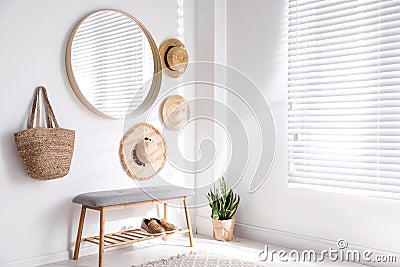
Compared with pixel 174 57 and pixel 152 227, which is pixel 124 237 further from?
pixel 174 57

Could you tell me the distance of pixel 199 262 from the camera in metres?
3.08

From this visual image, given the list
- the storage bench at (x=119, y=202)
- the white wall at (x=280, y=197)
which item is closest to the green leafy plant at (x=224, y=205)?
the white wall at (x=280, y=197)

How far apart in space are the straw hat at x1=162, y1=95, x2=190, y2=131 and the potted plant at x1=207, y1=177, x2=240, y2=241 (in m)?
0.66

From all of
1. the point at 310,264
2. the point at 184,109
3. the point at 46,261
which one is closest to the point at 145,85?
the point at 184,109

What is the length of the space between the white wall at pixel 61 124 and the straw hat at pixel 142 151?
0.06 metres

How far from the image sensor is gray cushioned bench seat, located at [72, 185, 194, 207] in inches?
Result: 117

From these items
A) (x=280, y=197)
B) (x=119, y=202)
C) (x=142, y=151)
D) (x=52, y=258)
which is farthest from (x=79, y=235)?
(x=280, y=197)

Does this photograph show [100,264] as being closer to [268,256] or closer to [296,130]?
[268,256]

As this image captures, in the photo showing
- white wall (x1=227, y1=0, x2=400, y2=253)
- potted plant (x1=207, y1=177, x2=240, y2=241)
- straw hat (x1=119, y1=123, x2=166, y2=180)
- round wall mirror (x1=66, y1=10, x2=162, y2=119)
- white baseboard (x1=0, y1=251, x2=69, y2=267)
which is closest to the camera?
white baseboard (x1=0, y1=251, x2=69, y2=267)

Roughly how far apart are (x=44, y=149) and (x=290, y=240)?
1.92m

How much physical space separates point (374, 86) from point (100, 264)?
2.13 metres

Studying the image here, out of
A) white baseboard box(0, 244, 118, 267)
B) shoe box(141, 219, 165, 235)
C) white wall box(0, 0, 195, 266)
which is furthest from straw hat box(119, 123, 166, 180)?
white baseboard box(0, 244, 118, 267)

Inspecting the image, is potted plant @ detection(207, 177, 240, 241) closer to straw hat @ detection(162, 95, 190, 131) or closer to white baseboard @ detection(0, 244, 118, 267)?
straw hat @ detection(162, 95, 190, 131)

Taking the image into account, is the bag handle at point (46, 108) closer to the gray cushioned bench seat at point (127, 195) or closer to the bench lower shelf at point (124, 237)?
the gray cushioned bench seat at point (127, 195)
